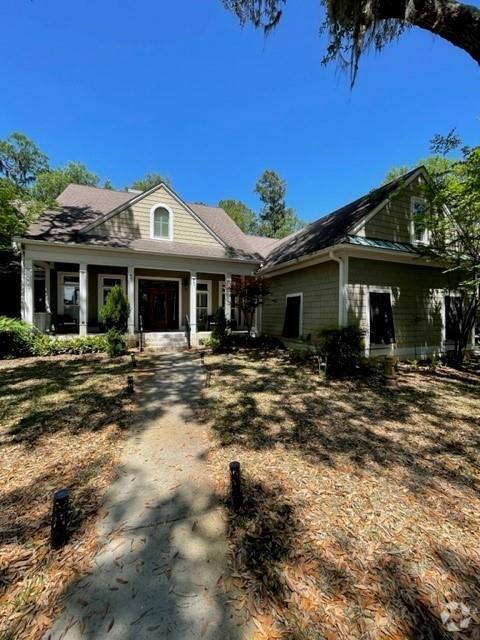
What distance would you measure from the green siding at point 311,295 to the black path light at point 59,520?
823 centimetres

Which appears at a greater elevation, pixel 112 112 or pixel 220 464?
pixel 112 112

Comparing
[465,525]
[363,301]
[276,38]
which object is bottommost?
[465,525]

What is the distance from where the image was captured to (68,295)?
1344 centimetres

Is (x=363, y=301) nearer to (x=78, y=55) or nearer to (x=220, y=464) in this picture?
(x=220, y=464)

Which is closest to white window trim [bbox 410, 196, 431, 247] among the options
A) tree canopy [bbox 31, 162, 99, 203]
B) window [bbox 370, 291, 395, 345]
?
window [bbox 370, 291, 395, 345]

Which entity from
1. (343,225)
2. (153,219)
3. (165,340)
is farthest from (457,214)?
(153,219)

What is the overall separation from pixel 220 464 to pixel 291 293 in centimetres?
897

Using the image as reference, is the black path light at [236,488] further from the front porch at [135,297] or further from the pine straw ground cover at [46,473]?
the front porch at [135,297]

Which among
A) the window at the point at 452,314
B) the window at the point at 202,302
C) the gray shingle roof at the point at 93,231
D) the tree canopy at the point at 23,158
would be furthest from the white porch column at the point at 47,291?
the tree canopy at the point at 23,158

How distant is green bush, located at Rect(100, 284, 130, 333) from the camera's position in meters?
9.84

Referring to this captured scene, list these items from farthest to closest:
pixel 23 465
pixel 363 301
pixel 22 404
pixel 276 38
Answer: pixel 363 301 < pixel 276 38 < pixel 22 404 < pixel 23 465

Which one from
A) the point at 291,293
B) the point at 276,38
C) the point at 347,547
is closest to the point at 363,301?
the point at 291,293

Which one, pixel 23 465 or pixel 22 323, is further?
pixel 22 323

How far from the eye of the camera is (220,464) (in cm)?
341
